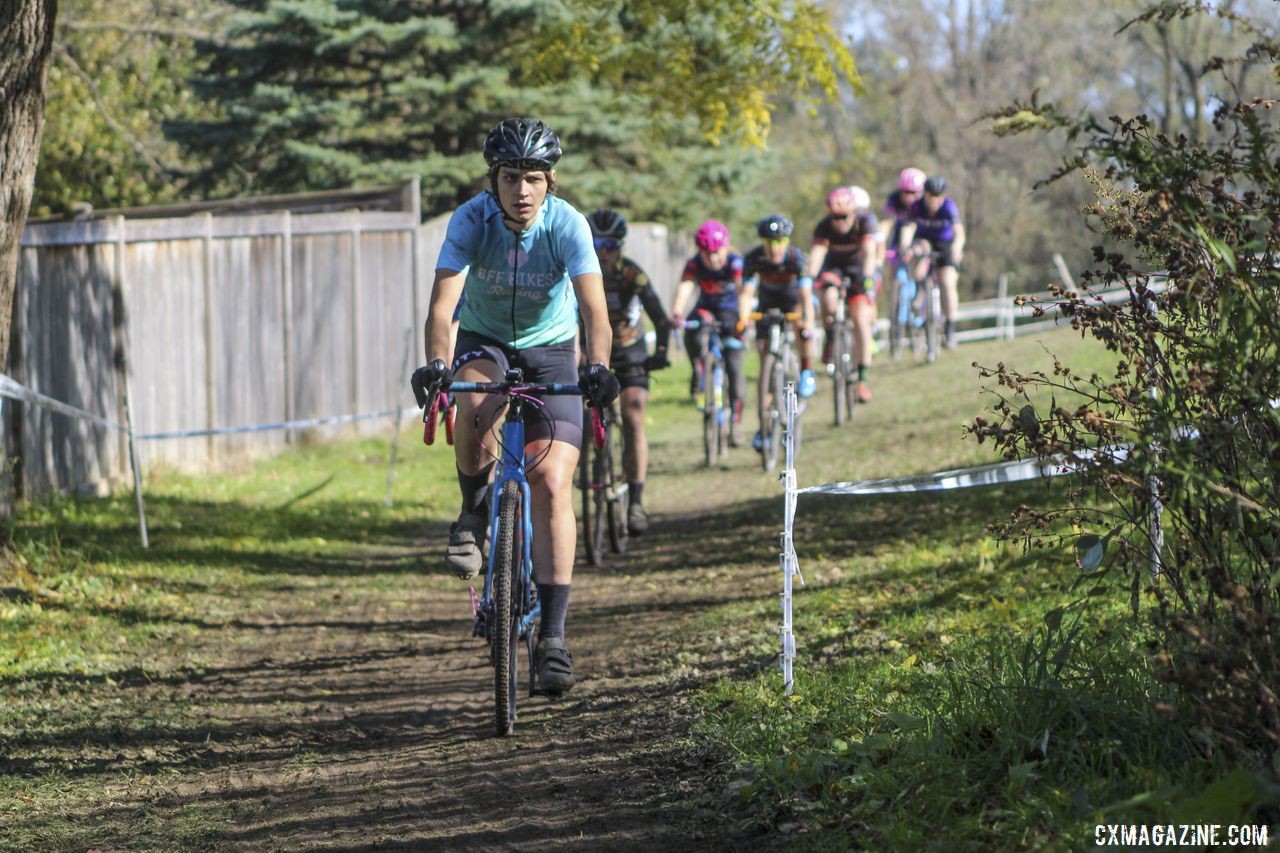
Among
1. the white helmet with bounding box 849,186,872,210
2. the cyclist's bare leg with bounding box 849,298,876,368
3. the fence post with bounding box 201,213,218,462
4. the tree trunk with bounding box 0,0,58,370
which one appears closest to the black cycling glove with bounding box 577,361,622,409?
the tree trunk with bounding box 0,0,58,370

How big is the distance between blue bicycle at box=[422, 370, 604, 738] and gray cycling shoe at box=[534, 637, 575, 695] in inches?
4.2

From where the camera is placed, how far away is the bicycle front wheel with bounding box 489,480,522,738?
6.18 m

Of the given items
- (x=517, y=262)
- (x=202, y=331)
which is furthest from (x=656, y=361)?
(x=202, y=331)

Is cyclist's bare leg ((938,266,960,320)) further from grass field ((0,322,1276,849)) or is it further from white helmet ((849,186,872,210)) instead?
grass field ((0,322,1276,849))

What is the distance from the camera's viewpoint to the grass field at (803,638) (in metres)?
4.51

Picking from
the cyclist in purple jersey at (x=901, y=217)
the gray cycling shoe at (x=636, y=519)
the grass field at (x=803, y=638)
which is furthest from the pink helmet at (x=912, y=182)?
the gray cycling shoe at (x=636, y=519)

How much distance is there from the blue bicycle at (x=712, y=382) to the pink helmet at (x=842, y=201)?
6.98ft

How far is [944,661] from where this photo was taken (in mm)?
6188

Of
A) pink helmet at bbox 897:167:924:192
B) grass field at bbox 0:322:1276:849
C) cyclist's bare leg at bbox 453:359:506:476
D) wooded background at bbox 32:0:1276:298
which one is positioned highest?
wooded background at bbox 32:0:1276:298

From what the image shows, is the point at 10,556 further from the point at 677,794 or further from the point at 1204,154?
the point at 1204,154

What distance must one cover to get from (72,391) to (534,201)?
671 cm

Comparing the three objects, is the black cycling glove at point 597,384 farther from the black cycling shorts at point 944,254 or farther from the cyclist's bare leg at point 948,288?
the cyclist's bare leg at point 948,288

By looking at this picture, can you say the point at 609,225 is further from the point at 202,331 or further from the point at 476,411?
the point at 202,331

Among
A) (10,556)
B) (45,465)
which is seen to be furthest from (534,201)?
(45,465)
